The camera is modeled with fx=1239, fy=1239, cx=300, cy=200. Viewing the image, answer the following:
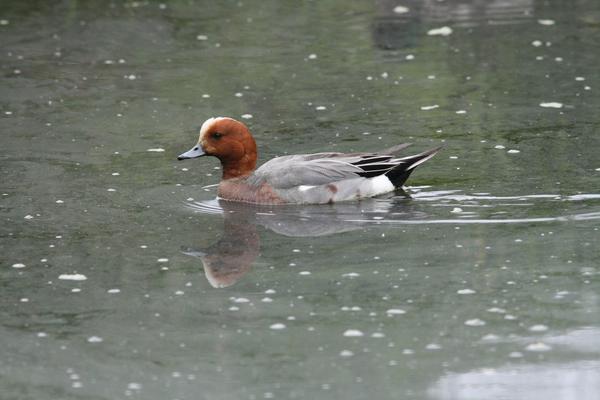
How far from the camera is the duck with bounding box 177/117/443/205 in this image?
10.1 metres

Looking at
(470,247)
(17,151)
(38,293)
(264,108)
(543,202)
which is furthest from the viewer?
(264,108)

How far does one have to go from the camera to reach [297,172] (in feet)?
33.1

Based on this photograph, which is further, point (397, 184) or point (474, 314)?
point (397, 184)

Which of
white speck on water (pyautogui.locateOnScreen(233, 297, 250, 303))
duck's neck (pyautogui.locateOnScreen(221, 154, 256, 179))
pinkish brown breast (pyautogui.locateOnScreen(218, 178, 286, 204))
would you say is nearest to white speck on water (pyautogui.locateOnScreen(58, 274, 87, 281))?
white speck on water (pyautogui.locateOnScreen(233, 297, 250, 303))

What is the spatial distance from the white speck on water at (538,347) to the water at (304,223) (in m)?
0.02

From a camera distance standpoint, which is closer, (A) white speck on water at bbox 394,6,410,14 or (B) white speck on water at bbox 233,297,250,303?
(B) white speck on water at bbox 233,297,250,303

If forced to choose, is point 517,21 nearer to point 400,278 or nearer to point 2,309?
point 400,278

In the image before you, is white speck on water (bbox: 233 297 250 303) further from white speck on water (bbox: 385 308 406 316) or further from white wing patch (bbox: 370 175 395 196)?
white wing patch (bbox: 370 175 395 196)

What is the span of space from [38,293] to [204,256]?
127cm

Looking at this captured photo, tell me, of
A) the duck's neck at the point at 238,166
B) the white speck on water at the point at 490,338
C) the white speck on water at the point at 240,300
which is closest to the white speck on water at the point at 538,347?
the white speck on water at the point at 490,338

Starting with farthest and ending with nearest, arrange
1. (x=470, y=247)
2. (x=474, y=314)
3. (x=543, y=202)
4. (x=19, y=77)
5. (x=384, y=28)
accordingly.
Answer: (x=384, y=28), (x=19, y=77), (x=543, y=202), (x=470, y=247), (x=474, y=314)

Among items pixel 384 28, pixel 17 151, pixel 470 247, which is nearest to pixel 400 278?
pixel 470 247

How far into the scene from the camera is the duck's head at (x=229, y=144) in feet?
34.1

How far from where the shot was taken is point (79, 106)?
45.0 feet
